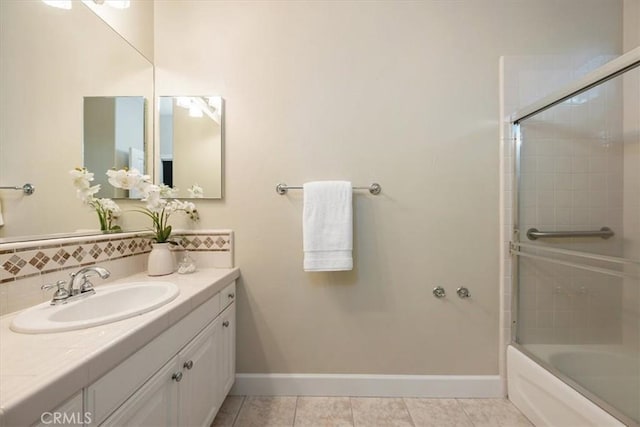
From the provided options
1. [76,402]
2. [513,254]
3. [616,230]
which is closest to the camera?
[76,402]

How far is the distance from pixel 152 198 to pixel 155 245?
0.80 feet

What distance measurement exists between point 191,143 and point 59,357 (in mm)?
1213

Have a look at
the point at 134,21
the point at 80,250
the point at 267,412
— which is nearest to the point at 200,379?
the point at 267,412

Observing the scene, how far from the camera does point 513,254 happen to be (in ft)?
4.83

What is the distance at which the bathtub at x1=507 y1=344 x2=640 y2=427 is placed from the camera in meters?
1.05

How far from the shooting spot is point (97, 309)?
0.97 metres

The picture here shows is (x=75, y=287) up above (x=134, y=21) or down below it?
below

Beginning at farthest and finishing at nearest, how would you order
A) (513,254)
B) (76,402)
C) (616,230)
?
(513,254) → (616,230) → (76,402)

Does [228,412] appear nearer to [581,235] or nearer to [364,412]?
[364,412]

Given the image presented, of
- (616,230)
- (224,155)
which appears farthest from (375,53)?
(616,230)

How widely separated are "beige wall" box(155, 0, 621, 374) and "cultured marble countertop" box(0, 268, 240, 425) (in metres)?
0.77

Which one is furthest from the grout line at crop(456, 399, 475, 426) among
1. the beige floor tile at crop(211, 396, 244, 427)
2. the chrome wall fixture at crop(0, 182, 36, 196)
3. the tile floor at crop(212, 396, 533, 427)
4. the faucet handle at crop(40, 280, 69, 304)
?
the chrome wall fixture at crop(0, 182, 36, 196)

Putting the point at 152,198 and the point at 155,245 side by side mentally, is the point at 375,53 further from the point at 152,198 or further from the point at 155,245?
the point at 155,245

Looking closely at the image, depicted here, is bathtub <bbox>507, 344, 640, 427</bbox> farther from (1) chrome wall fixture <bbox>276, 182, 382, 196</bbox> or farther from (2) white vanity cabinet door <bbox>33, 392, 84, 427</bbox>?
(2) white vanity cabinet door <bbox>33, 392, 84, 427</bbox>
